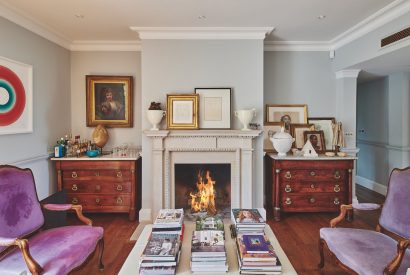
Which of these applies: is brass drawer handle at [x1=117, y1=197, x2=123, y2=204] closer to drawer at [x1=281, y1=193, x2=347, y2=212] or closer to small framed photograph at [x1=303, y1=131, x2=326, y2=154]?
drawer at [x1=281, y1=193, x2=347, y2=212]

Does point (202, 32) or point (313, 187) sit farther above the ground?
point (202, 32)

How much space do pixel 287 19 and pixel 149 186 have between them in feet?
8.82

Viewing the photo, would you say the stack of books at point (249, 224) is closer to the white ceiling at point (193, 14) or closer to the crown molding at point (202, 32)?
the white ceiling at point (193, 14)

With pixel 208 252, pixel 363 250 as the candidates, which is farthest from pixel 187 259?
pixel 363 250

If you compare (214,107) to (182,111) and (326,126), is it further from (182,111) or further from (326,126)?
(326,126)

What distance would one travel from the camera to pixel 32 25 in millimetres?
3184

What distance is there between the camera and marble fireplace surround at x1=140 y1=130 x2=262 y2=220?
11.4 ft

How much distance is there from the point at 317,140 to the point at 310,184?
77 centimetres

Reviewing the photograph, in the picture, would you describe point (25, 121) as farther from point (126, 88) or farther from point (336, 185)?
point (336, 185)

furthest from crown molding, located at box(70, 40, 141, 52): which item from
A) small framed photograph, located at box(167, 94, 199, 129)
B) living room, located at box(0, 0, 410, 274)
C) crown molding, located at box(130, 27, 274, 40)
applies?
small framed photograph, located at box(167, 94, 199, 129)

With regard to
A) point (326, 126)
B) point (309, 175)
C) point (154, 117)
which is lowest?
point (309, 175)

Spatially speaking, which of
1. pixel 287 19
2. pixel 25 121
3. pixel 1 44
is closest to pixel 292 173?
pixel 287 19

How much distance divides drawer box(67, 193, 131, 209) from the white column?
3.27 m

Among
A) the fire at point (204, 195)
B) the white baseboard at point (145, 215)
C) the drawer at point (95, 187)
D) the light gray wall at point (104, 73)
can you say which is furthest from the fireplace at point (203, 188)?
the light gray wall at point (104, 73)
